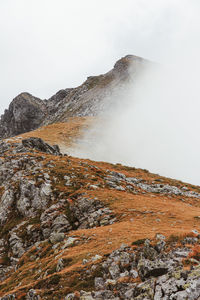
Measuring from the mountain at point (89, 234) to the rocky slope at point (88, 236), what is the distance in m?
0.05

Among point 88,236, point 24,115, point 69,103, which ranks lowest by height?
point 88,236

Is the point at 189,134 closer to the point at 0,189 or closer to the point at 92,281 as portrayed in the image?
the point at 0,189

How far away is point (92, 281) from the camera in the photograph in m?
13.2

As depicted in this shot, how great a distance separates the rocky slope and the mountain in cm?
5

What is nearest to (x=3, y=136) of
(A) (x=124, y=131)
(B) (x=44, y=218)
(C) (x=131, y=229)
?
(A) (x=124, y=131)

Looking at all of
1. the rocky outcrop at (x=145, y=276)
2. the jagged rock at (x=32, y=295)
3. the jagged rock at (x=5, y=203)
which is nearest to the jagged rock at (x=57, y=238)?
the jagged rock at (x=32, y=295)

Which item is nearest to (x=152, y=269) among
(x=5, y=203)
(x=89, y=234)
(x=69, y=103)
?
(x=89, y=234)

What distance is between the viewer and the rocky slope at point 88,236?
1182 centimetres

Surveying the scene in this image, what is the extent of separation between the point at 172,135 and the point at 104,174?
263 ft

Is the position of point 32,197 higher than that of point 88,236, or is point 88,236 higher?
point 32,197

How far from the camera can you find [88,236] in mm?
21062

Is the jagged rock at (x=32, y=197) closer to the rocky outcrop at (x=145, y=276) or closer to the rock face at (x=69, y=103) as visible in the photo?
the rocky outcrop at (x=145, y=276)

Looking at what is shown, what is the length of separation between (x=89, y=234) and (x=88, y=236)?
14.7 inches

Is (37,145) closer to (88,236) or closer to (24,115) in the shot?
(88,236)
